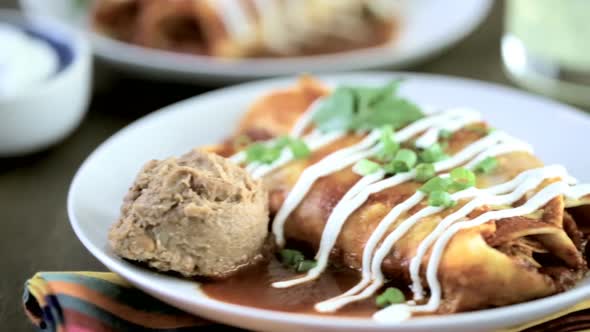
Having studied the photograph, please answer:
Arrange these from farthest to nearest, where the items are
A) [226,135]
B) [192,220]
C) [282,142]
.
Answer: [226,135] < [282,142] < [192,220]

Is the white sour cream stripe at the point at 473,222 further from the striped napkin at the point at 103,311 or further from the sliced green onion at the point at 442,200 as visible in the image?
the striped napkin at the point at 103,311

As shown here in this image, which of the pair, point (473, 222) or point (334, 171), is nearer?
point (473, 222)

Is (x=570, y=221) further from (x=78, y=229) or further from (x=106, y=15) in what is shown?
(x=106, y=15)

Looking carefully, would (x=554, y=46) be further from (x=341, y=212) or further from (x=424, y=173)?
(x=341, y=212)

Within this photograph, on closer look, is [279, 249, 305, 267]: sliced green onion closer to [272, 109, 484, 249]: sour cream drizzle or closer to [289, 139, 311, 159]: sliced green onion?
[272, 109, 484, 249]: sour cream drizzle

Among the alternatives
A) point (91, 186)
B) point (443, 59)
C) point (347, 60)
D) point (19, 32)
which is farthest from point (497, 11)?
point (91, 186)

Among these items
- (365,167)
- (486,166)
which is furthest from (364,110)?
(486,166)

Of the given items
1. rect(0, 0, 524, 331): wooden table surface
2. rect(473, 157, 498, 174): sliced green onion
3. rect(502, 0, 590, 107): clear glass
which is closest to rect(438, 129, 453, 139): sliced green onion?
rect(473, 157, 498, 174): sliced green onion
